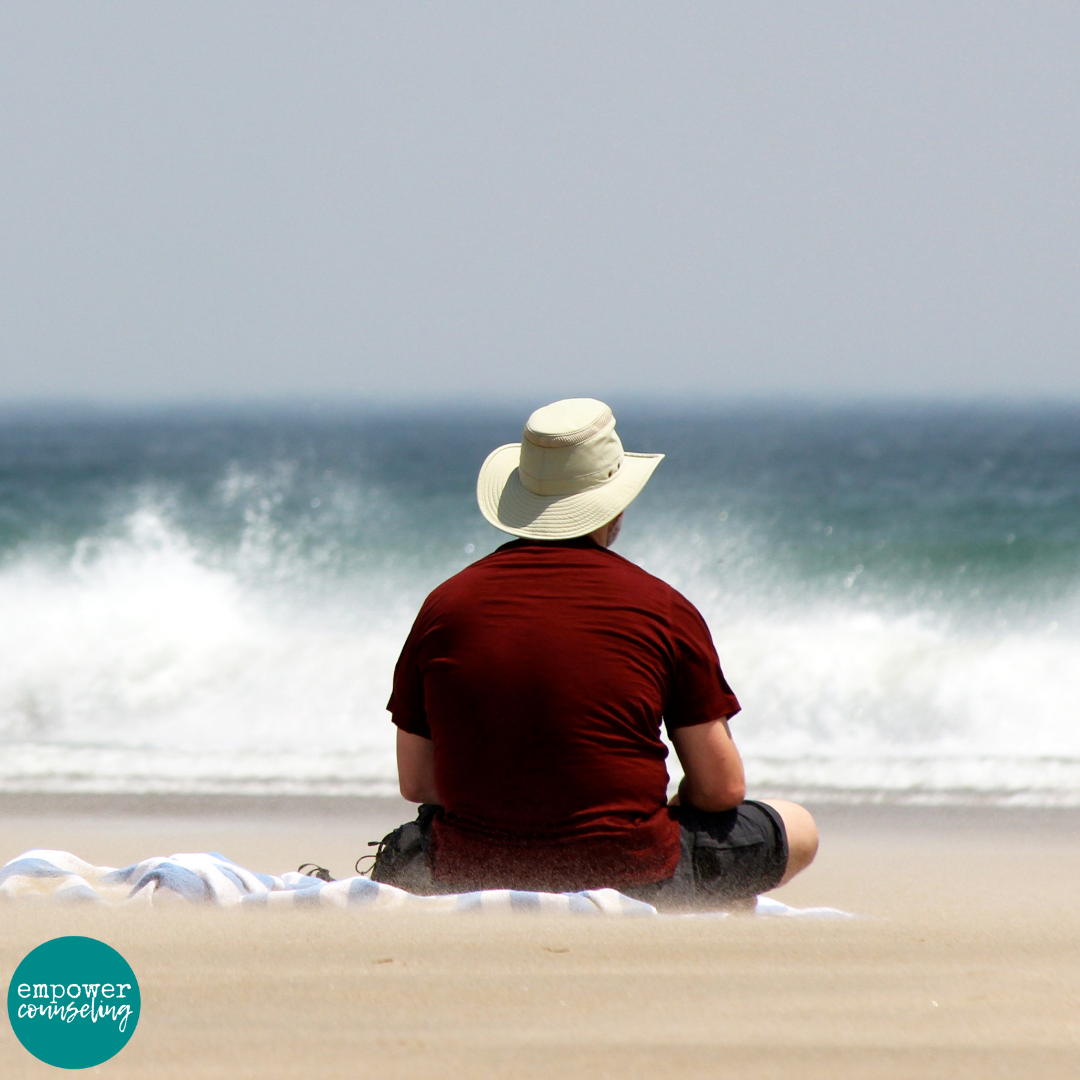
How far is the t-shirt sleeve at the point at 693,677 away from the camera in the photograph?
2.61 m

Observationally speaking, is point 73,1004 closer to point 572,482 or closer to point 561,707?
point 561,707

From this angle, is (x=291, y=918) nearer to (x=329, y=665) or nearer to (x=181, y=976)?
(x=181, y=976)

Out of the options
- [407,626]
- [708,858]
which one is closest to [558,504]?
[708,858]

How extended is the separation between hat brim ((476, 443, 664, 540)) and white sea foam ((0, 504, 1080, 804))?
3636 mm

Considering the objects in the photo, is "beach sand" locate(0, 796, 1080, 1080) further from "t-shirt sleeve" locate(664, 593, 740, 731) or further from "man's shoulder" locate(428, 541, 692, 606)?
"man's shoulder" locate(428, 541, 692, 606)

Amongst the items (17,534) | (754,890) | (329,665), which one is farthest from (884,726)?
(17,534)

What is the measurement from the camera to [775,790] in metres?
6.30

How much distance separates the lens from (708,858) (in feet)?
9.00

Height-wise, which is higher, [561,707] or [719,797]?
[561,707]

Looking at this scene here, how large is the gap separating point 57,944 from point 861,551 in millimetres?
12751

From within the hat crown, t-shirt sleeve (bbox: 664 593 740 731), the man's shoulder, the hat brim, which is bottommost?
t-shirt sleeve (bbox: 664 593 740 731)

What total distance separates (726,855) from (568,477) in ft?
2.59

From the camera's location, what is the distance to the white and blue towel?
2.51 meters

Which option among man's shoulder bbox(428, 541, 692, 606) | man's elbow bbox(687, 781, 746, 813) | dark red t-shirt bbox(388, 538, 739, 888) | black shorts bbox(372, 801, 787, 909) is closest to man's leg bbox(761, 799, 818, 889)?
black shorts bbox(372, 801, 787, 909)
